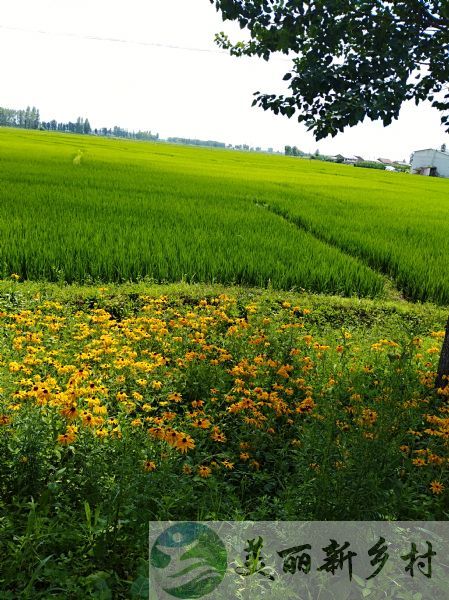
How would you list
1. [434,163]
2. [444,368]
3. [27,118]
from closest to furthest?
[444,368] → [434,163] → [27,118]

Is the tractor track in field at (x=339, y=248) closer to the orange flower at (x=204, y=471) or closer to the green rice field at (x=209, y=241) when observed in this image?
the green rice field at (x=209, y=241)

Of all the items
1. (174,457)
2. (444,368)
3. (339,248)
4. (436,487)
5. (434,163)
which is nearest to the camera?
(436,487)

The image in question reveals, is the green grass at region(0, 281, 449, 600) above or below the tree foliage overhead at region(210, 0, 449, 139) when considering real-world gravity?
below

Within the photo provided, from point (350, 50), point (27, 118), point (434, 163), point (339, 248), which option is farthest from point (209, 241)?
point (27, 118)

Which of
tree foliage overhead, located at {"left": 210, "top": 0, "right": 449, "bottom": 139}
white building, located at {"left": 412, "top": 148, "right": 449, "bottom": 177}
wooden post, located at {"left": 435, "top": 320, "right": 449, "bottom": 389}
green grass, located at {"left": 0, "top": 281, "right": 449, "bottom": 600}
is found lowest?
green grass, located at {"left": 0, "top": 281, "right": 449, "bottom": 600}

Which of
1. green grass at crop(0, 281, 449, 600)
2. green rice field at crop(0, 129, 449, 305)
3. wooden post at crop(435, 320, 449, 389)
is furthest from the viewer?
green rice field at crop(0, 129, 449, 305)

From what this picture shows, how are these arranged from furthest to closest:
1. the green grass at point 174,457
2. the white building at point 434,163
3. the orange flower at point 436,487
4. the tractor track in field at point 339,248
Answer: the white building at point 434,163 < the tractor track in field at point 339,248 < the orange flower at point 436,487 < the green grass at point 174,457

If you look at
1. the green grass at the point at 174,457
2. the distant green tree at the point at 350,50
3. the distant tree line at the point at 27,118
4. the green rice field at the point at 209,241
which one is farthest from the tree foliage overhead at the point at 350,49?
the distant tree line at the point at 27,118

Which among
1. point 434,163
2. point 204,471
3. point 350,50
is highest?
point 434,163

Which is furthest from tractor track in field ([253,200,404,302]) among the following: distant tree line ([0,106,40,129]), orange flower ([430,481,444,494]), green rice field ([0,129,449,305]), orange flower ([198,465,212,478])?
distant tree line ([0,106,40,129])

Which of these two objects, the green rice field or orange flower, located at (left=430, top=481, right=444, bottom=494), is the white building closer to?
the green rice field

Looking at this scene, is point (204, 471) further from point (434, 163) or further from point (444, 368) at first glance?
point (434, 163)

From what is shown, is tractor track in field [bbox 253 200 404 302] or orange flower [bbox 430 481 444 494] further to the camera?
tractor track in field [bbox 253 200 404 302]

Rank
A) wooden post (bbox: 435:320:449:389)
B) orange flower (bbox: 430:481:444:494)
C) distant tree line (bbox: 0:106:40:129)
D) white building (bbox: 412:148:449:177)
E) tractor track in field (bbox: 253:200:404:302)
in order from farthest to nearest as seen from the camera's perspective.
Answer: distant tree line (bbox: 0:106:40:129), white building (bbox: 412:148:449:177), tractor track in field (bbox: 253:200:404:302), wooden post (bbox: 435:320:449:389), orange flower (bbox: 430:481:444:494)
